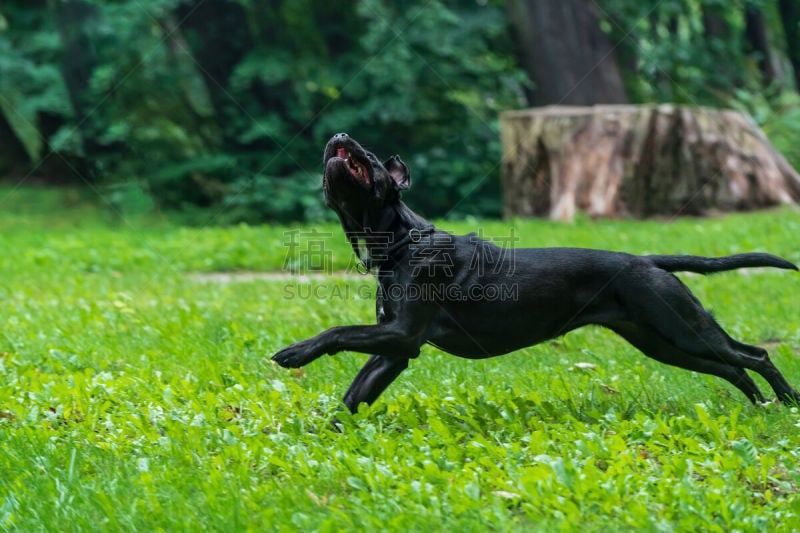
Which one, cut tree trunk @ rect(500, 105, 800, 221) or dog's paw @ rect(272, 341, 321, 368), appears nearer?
dog's paw @ rect(272, 341, 321, 368)

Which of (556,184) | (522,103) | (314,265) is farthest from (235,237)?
(522,103)

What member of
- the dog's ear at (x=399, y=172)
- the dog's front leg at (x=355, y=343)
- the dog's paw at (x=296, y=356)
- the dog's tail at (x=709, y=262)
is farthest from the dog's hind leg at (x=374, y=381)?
the dog's tail at (x=709, y=262)

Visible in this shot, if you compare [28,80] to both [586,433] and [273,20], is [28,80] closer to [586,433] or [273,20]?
[273,20]

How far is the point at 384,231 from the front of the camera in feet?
15.5

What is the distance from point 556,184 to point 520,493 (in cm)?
1028

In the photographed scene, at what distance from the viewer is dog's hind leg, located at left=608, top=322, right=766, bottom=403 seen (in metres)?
4.89

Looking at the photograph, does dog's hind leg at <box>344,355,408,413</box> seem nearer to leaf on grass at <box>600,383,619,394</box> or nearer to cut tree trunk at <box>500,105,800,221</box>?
leaf on grass at <box>600,383,619,394</box>

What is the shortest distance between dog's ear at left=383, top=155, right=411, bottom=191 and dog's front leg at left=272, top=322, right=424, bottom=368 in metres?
0.74

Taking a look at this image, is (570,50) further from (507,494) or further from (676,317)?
(507,494)

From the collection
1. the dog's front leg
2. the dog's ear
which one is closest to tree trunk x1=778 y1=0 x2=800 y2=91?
the dog's ear

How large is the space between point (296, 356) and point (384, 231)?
80 centimetres

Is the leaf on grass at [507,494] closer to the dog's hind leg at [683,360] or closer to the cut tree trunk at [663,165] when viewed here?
the dog's hind leg at [683,360]

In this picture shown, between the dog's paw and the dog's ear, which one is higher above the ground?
the dog's ear

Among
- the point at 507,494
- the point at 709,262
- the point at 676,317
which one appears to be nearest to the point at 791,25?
the point at 709,262
